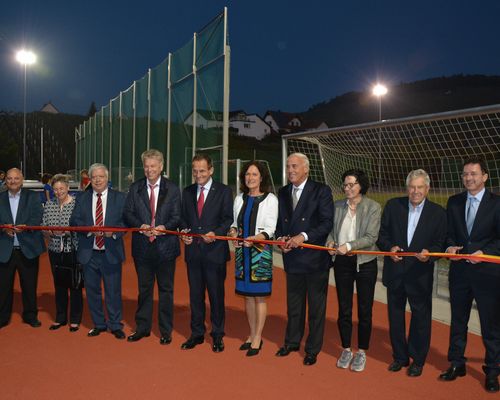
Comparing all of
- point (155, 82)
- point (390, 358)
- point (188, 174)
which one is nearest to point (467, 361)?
point (390, 358)

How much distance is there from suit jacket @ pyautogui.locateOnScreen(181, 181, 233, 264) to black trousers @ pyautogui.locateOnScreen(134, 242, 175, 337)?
1.10 feet

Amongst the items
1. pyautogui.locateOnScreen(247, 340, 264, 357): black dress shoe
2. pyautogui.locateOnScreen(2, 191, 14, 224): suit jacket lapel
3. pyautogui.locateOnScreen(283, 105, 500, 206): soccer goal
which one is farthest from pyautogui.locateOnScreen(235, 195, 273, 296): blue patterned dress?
pyautogui.locateOnScreen(283, 105, 500, 206): soccer goal

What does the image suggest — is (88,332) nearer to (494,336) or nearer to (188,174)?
(494,336)

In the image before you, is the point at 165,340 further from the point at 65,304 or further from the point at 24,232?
the point at 24,232

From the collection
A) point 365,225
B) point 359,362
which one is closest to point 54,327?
point 359,362

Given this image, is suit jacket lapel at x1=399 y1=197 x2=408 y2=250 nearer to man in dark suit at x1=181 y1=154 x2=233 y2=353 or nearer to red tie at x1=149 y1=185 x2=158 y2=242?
man in dark suit at x1=181 y1=154 x2=233 y2=353

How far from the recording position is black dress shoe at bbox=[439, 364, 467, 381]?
13.6 ft

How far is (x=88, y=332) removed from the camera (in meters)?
5.42

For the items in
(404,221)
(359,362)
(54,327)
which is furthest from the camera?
(54,327)

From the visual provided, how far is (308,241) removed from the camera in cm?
458

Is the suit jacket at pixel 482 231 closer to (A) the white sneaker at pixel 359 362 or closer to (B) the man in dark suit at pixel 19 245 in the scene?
(A) the white sneaker at pixel 359 362

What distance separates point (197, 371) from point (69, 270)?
6.39 ft

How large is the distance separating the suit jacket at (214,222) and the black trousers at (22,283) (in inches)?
78.5

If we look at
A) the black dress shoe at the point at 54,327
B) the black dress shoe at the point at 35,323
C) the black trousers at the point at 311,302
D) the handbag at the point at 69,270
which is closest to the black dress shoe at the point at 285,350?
the black trousers at the point at 311,302
